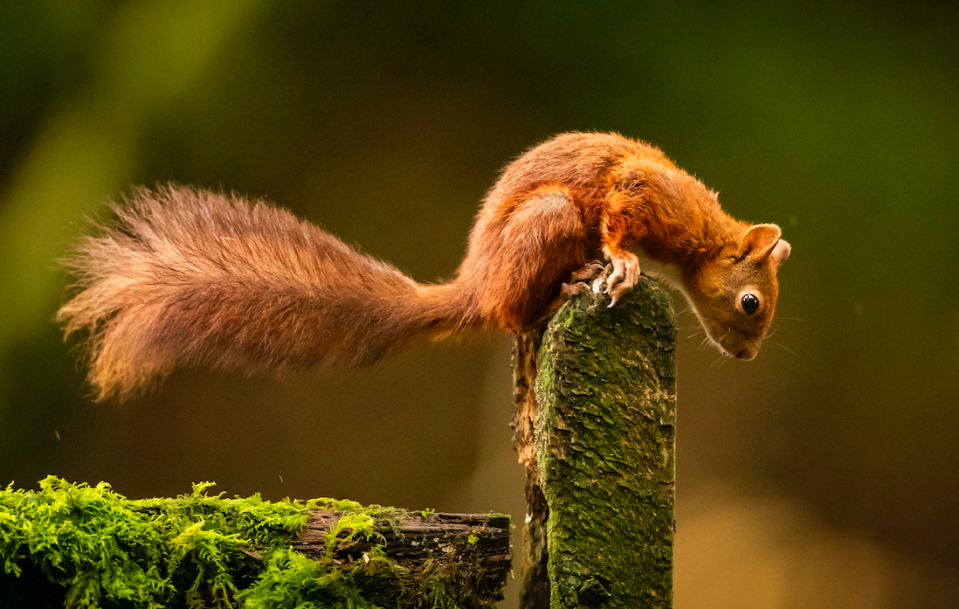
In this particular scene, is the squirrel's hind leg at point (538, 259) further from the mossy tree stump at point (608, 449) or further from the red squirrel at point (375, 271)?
the mossy tree stump at point (608, 449)

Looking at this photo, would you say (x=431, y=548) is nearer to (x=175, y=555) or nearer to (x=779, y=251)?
(x=175, y=555)

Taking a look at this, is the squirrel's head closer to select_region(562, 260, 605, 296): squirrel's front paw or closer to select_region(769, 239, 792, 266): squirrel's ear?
select_region(769, 239, 792, 266): squirrel's ear

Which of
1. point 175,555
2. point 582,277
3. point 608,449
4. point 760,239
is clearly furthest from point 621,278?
point 175,555

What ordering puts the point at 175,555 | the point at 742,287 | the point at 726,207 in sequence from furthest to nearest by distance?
the point at 726,207 → the point at 742,287 → the point at 175,555

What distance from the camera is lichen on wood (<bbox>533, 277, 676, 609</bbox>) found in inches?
55.2

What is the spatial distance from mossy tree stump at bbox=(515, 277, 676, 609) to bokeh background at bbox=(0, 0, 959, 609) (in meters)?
1.03

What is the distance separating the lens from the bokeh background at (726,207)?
246 centimetres

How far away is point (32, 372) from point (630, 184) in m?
1.91

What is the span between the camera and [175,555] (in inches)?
51.1

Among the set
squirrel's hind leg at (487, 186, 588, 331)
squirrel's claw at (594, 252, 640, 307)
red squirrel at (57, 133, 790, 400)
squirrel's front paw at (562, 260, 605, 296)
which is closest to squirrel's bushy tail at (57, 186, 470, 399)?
red squirrel at (57, 133, 790, 400)

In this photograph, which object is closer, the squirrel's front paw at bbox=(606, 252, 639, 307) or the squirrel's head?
the squirrel's front paw at bbox=(606, 252, 639, 307)

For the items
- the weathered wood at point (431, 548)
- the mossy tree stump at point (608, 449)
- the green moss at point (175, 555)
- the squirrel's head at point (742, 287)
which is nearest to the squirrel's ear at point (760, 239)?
the squirrel's head at point (742, 287)

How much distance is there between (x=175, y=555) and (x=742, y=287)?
1.39 meters

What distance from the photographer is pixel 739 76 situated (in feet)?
8.38
